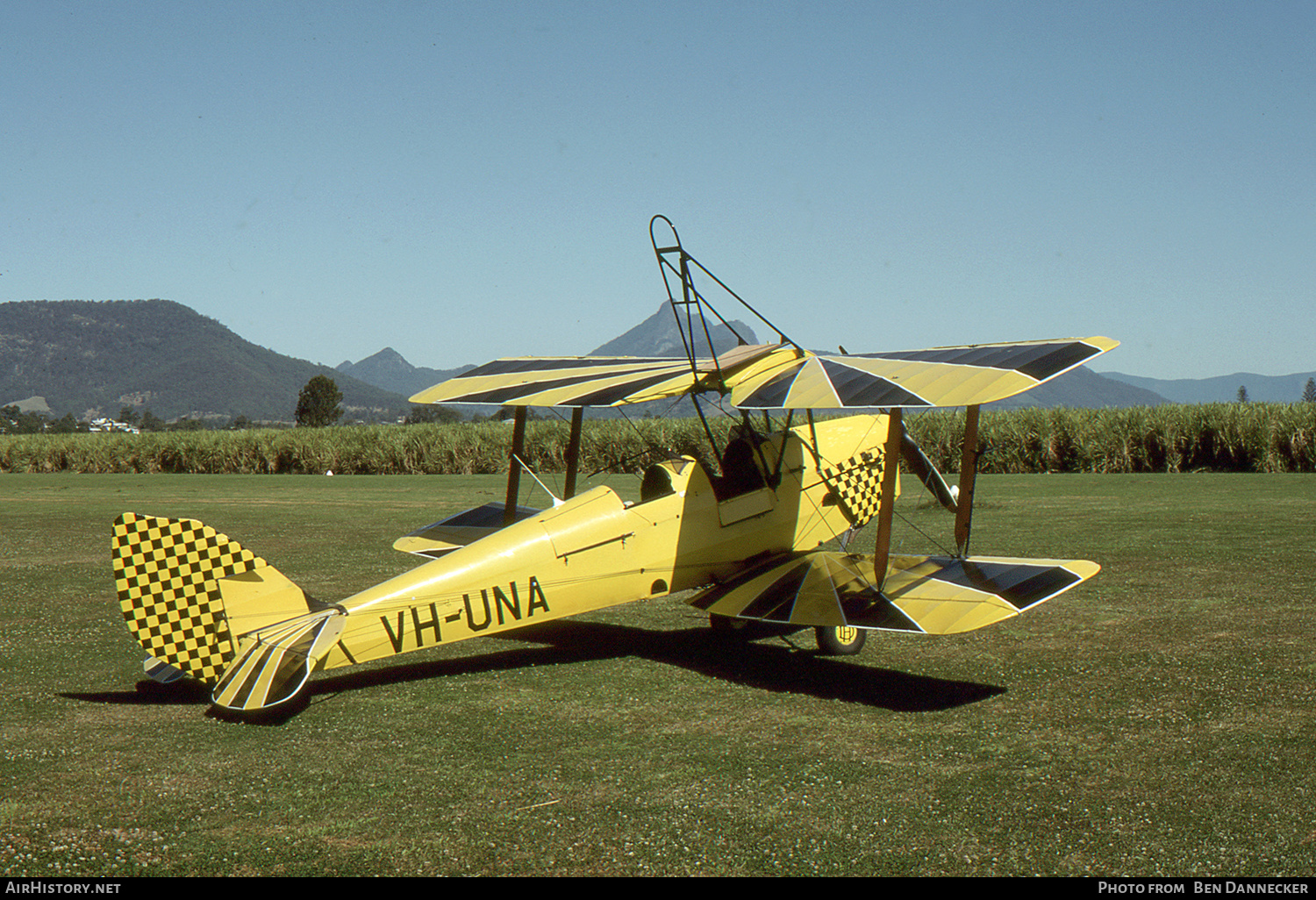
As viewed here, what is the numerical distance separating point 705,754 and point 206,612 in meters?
3.14

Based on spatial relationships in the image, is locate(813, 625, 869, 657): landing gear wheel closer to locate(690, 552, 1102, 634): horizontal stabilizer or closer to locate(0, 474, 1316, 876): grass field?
locate(0, 474, 1316, 876): grass field

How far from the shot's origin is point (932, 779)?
16.5 feet

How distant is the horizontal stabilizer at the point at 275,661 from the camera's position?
5820 millimetres

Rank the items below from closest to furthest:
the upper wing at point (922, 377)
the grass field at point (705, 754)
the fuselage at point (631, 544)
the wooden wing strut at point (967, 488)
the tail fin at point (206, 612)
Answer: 1. the grass field at point (705, 754)
2. the tail fin at point (206, 612)
3. the upper wing at point (922, 377)
4. the fuselage at point (631, 544)
5. the wooden wing strut at point (967, 488)

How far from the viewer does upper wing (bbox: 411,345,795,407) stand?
7906mm

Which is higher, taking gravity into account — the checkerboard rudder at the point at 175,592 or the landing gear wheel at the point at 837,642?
the checkerboard rudder at the point at 175,592

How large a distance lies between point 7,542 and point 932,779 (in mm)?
16337

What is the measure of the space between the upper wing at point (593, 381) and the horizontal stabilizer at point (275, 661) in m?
2.50

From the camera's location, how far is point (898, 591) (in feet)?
23.1

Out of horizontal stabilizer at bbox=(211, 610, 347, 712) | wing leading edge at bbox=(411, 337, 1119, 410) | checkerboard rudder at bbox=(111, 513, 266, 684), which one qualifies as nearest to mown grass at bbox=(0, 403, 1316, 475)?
wing leading edge at bbox=(411, 337, 1119, 410)

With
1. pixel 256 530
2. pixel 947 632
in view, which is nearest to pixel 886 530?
pixel 947 632

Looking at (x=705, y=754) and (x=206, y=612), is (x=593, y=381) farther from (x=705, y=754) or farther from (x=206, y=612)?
(x=705, y=754)

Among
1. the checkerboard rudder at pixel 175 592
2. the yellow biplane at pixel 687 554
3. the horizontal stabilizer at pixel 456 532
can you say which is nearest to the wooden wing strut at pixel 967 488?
the yellow biplane at pixel 687 554

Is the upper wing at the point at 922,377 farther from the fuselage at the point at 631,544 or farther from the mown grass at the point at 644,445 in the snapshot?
the mown grass at the point at 644,445
